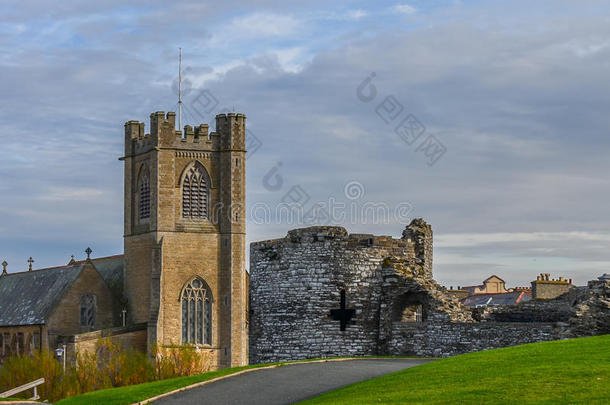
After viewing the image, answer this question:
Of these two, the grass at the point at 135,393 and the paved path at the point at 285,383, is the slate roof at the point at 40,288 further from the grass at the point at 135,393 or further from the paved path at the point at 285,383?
the paved path at the point at 285,383

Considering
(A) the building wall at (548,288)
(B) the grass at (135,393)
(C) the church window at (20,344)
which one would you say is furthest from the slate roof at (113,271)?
(B) the grass at (135,393)

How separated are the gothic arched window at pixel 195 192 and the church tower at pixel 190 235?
71 millimetres

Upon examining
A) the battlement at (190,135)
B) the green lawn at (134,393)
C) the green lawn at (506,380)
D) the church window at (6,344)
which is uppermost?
the battlement at (190,135)

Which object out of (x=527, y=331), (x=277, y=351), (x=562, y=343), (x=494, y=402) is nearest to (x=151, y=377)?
(x=277, y=351)

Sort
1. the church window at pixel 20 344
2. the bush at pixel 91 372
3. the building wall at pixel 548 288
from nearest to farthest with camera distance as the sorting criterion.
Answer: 1. the bush at pixel 91 372
2. the building wall at pixel 548 288
3. the church window at pixel 20 344

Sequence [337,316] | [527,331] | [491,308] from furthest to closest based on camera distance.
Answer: [491,308], [337,316], [527,331]

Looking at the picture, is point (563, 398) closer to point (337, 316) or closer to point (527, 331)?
point (527, 331)

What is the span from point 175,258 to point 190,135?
8894mm

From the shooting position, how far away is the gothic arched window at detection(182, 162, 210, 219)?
72750 mm

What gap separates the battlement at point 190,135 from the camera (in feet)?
237

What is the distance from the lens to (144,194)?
73.8 meters

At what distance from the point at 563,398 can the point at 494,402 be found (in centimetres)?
128

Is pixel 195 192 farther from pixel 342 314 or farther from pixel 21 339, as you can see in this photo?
pixel 342 314

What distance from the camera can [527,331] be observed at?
32188mm
